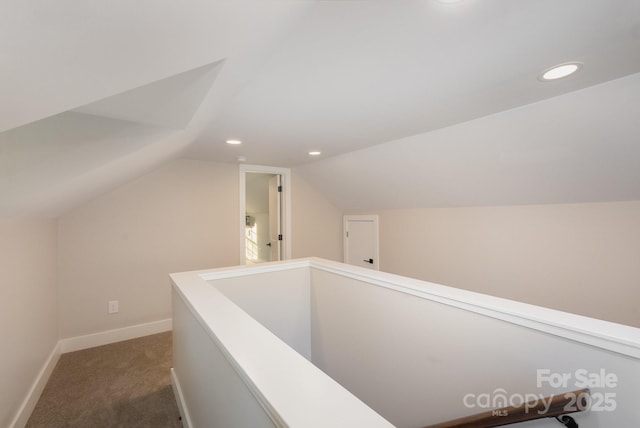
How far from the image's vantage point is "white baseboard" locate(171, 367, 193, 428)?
1695mm

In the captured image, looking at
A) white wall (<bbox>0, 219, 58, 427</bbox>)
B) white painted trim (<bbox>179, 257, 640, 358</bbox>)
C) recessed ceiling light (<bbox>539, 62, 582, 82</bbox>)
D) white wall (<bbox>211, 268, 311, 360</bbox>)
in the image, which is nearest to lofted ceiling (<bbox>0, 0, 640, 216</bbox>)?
recessed ceiling light (<bbox>539, 62, 582, 82</bbox>)

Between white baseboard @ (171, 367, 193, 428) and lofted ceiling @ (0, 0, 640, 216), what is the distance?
1.52 metres

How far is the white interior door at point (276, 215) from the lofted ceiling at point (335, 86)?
5.02 feet

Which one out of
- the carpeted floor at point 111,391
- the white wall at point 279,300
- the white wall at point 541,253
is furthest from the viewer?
the white wall at point 279,300

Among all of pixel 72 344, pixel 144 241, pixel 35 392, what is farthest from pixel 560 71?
pixel 72 344

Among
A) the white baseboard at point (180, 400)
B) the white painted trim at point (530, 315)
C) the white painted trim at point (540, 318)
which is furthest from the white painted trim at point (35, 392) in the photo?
the white painted trim at point (540, 318)

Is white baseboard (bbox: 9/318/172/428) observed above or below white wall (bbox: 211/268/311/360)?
below

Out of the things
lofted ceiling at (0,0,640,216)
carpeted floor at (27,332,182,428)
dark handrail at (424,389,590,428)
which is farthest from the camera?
carpeted floor at (27,332,182,428)

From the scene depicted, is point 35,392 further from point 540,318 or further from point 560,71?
point 560,71

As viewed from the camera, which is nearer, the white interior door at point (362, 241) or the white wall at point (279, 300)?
the white wall at point (279, 300)

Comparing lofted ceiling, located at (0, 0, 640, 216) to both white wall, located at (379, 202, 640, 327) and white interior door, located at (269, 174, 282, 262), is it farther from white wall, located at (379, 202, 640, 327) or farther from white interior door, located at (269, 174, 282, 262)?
white interior door, located at (269, 174, 282, 262)

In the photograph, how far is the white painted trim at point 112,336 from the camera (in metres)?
2.65

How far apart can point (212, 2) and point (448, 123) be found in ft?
6.50

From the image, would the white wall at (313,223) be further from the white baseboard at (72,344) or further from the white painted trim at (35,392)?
the white painted trim at (35,392)
